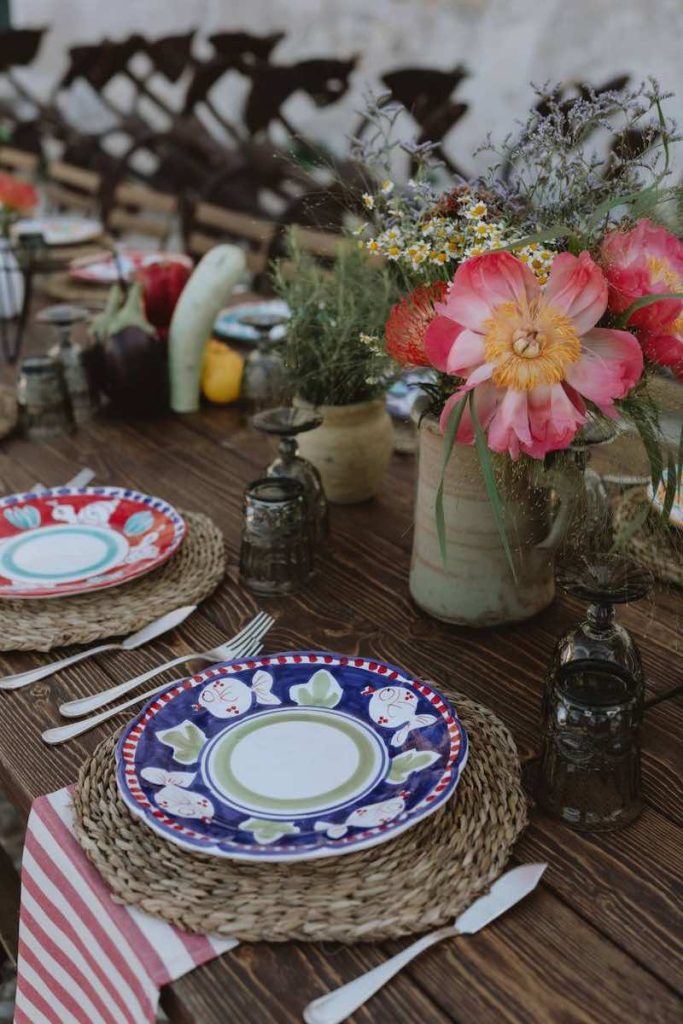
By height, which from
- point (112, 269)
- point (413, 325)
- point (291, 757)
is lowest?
point (112, 269)

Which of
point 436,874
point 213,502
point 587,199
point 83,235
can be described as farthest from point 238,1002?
point 83,235

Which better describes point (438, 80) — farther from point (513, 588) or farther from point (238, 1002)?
point (238, 1002)

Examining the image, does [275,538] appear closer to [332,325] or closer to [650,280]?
[332,325]

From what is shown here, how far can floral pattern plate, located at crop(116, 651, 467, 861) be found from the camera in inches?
27.3

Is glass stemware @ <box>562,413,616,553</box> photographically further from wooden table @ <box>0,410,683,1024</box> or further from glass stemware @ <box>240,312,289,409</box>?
glass stemware @ <box>240,312,289,409</box>

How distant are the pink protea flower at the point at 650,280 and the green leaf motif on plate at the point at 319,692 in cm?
35

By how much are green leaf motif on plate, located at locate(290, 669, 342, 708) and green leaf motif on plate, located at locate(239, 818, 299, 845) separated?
0.44 feet

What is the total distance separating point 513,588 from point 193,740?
1.10 feet

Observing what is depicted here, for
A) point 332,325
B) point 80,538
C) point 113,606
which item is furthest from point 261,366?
point 113,606

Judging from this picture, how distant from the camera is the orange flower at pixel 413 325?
833 mm

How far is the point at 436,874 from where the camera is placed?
68 cm

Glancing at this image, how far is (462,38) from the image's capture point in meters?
4.76

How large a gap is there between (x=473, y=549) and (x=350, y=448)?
314mm

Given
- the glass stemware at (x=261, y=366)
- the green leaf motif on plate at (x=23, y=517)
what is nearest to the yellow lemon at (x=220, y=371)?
the glass stemware at (x=261, y=366)
